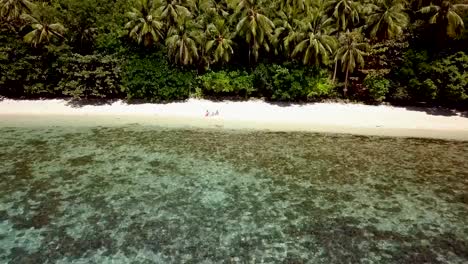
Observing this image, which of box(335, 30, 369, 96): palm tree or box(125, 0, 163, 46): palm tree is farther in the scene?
box(335, 30, 369, 96): palm tree

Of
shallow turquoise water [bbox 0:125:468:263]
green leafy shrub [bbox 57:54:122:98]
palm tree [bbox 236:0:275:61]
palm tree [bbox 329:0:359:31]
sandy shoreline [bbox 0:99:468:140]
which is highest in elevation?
palm tree [bbox 329:0:359:31]

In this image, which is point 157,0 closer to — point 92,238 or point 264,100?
point 264,100

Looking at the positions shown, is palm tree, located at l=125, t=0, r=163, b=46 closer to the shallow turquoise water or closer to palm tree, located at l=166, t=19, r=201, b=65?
palm tree, located at l=166, t=19, r=201, b=65

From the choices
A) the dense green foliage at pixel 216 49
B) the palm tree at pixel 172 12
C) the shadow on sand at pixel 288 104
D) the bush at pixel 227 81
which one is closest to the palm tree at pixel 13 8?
the dense green foliage at pixel 216 49

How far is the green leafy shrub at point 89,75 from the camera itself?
122ft

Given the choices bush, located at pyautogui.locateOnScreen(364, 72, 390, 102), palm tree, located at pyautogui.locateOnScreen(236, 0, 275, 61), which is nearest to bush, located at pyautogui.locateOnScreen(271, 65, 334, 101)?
palm tree, located at pyautogui.locateOnScreen(236, 0, 275, 61)

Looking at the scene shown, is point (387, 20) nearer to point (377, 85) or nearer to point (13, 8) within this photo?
point (377, 85)

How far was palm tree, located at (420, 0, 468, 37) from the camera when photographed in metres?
32.6

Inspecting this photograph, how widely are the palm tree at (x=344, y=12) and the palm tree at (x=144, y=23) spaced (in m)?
17.1

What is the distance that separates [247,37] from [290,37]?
161 inches

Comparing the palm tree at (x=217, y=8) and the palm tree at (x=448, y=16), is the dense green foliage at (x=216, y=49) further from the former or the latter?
the palm tree at (x=448, y=16)

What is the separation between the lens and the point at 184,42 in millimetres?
37250

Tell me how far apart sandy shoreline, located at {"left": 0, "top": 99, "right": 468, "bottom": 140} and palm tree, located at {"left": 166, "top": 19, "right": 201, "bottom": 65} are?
14.6 ft

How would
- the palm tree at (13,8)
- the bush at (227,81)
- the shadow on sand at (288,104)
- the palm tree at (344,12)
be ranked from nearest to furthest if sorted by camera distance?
1. the shadow on sand at (288,104)
2. the palm tree at (344,12)
3. the bush at (227,81)
4. the palm tree at (13,8)
